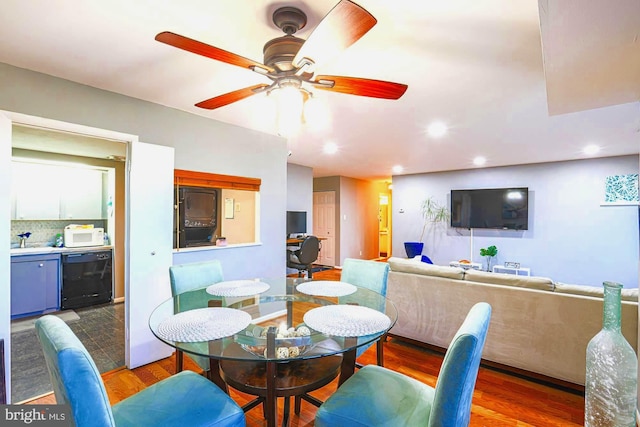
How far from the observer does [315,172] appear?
280 inches


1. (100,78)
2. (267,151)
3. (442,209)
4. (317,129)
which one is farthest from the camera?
(442,209)

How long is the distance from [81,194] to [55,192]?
0.99ft

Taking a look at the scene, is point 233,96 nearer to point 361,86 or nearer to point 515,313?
point 361,86

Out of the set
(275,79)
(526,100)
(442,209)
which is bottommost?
(442,209)

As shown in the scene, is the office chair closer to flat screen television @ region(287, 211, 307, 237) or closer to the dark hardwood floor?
flat screen television @ region(287, 211, 307, 237)

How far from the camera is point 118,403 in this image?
1.29 metres

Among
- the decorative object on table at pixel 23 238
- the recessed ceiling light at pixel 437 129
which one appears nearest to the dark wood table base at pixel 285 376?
the recessed ceiling light at pixel 437 129

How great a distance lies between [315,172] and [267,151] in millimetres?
3329

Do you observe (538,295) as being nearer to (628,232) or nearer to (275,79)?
(275,79)

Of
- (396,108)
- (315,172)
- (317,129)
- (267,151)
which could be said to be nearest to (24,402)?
(267,151)

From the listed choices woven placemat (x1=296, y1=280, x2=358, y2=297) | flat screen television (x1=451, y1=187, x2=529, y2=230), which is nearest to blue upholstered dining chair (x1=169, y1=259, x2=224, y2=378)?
woven placemat (x1=296, y1=280, x2=358, y2=297)

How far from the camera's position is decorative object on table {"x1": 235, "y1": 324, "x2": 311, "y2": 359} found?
55.3 inches

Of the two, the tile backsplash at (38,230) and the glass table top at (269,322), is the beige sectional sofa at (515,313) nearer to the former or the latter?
the glass table top at (269,322)

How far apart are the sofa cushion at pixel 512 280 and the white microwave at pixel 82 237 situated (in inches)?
196
